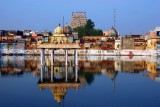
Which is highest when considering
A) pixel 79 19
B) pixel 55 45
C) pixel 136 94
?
pixel 79 19

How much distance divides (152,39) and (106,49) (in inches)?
398

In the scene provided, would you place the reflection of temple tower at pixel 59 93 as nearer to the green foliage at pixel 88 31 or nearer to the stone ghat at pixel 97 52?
the stone ghat at pixel 97 52

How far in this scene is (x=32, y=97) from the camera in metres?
17.9

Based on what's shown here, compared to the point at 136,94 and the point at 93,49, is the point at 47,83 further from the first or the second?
the point at 93,49

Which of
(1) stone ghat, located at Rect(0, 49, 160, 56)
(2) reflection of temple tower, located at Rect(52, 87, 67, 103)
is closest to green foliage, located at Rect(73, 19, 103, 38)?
(1) stone ghat, located at Rect(0, 49, 160, 56)

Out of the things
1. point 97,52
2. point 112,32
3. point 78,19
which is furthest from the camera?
point 78,19

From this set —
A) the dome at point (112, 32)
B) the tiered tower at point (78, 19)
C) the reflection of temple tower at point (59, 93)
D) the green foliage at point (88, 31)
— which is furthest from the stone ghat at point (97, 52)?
the reflection of temple tower at point (59, 93)

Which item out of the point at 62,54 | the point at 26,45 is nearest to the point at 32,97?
the point at 62,54

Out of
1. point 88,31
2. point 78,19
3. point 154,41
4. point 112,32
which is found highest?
point 78,19

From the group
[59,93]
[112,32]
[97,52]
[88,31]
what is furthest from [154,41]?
[59,93]

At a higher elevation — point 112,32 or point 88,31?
Answer: point 88,31

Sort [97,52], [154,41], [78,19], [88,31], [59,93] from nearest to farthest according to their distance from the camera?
[59,93], [154,41], [97,52], [88,31], [78,19]

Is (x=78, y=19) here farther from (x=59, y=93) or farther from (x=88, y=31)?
(x=59, y=93)

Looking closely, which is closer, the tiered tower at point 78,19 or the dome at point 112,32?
the dome at point 112,32
